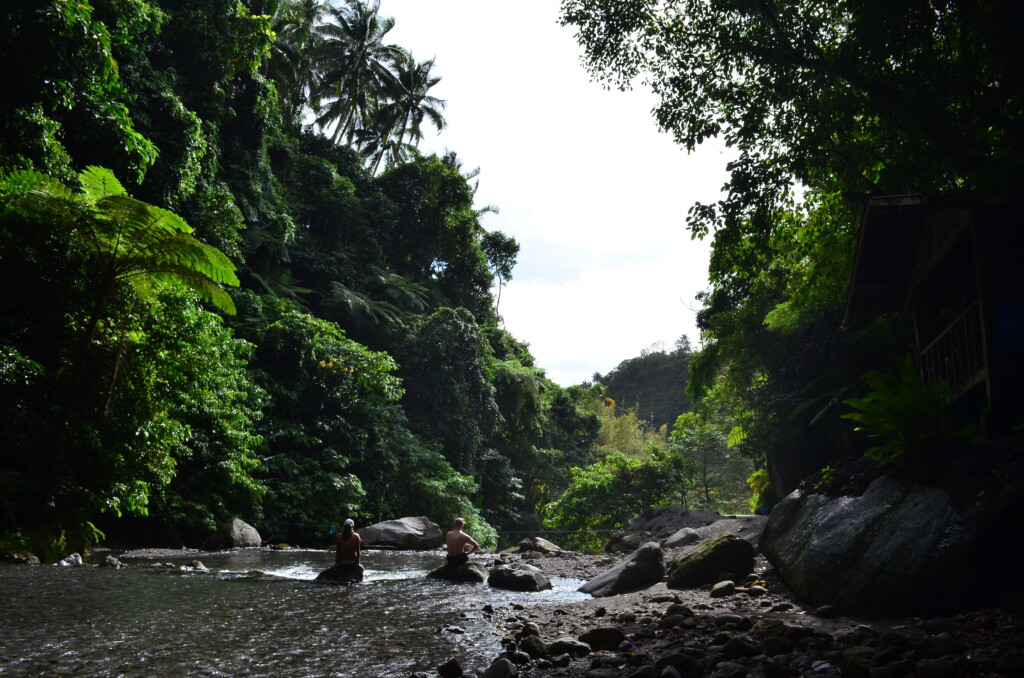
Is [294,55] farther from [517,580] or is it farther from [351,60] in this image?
[517,580]

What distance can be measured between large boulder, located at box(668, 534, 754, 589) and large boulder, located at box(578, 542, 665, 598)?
726 mm

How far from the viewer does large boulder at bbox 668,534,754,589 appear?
343 inches

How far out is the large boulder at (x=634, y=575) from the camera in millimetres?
9641

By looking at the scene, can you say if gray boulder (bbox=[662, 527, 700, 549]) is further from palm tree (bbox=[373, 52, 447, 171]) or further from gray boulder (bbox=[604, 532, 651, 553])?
palm tree (bbox=[373, 52, 447, 171])

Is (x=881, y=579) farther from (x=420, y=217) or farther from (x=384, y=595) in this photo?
(x=420, y=217)

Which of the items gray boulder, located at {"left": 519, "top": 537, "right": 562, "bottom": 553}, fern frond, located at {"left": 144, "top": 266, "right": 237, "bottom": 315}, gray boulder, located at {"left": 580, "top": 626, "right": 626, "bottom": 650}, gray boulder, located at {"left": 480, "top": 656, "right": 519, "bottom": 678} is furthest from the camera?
gray boulder, located at {"left": 519, "top": 537, "right": 562, "bottom": 553}

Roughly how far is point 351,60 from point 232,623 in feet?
117

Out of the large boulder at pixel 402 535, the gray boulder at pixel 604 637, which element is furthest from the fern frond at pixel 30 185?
the large boulder at pixel 402 535

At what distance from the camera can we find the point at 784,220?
43.4 ft

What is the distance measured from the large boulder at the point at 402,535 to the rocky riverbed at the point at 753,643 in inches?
470

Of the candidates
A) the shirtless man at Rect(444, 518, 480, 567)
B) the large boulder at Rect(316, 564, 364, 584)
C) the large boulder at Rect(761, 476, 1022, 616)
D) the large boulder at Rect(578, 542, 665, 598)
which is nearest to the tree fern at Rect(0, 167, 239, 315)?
the large boulder at Rect(316, 564, 364, 584)

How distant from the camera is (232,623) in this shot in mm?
6449

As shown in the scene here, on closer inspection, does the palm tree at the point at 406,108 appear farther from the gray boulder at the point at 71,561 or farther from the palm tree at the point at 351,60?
the gray boulder at the point at 71,561

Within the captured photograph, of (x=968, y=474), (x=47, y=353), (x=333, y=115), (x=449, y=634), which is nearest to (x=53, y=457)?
(x=47, y=353)
